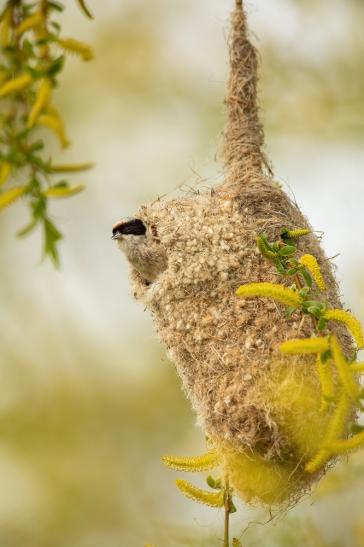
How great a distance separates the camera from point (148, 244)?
228cm

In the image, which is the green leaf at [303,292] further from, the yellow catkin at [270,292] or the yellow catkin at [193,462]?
the yellow catkin at [193,462]

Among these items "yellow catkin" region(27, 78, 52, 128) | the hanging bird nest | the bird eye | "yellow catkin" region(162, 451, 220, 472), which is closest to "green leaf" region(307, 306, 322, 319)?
the hanging bird nest

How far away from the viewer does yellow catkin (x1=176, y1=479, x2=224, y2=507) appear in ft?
6.56

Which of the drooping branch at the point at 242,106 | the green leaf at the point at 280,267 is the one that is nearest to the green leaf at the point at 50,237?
the green leaf at the point at 280,267

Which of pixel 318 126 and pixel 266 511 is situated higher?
pixel 318 126

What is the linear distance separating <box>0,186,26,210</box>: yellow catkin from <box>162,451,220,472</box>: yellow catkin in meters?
0.97

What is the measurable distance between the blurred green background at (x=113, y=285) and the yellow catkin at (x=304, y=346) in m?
2.43

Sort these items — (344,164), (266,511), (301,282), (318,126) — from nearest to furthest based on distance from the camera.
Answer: (301,282)
(266,511)
(318,126)
(344,164)

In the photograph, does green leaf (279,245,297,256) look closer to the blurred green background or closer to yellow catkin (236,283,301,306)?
yellow catkin (236,283,301,306)

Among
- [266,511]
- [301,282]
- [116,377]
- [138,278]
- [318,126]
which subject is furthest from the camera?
[116,377]

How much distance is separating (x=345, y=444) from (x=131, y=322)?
12.1 feet

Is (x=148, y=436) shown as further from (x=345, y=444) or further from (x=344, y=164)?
(x=345, y=444)

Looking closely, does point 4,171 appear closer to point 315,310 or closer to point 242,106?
point 315,310

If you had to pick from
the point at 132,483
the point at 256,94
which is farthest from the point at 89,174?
the point at 256,94
